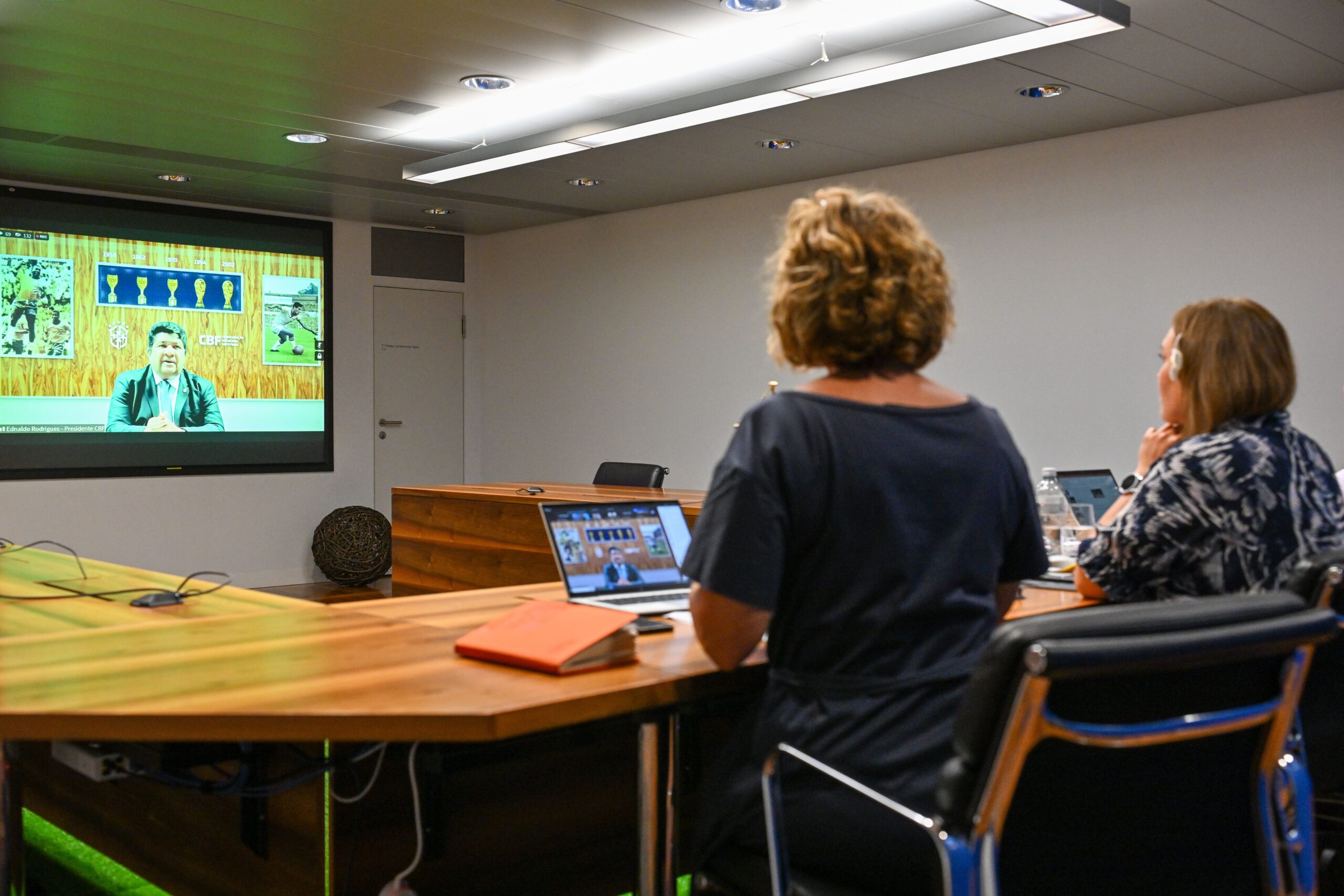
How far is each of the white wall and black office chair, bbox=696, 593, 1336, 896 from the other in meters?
4.30

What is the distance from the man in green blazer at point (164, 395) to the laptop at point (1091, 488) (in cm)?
605

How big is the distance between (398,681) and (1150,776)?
3.10 feet

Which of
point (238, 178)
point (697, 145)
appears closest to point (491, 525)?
point (697, 145)

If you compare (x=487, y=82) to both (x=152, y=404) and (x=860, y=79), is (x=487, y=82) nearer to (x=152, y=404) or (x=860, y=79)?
(x=860, y=79)

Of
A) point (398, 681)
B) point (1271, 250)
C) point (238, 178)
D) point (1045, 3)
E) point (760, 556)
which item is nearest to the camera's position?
point (760, 556)

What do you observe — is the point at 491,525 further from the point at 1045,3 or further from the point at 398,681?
the point at 398,681

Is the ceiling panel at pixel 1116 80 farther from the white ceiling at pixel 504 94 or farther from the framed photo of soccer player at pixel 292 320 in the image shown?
the framed photo of soccer player at pixel 292 320

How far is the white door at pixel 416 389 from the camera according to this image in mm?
8758

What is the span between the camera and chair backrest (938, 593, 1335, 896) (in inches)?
45.7

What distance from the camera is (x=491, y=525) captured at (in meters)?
5.44

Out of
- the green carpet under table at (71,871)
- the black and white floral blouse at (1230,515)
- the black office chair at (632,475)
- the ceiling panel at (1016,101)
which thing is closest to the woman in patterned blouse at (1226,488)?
the black and white floral blouse at (1230,515)

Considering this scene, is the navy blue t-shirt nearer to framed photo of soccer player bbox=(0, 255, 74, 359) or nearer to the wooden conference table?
the wooden conference table

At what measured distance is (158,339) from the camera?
7.64m

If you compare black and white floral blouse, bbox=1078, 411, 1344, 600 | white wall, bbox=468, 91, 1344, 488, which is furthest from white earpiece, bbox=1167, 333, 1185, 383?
white wall, bbox=468, 91, 1344, 488
